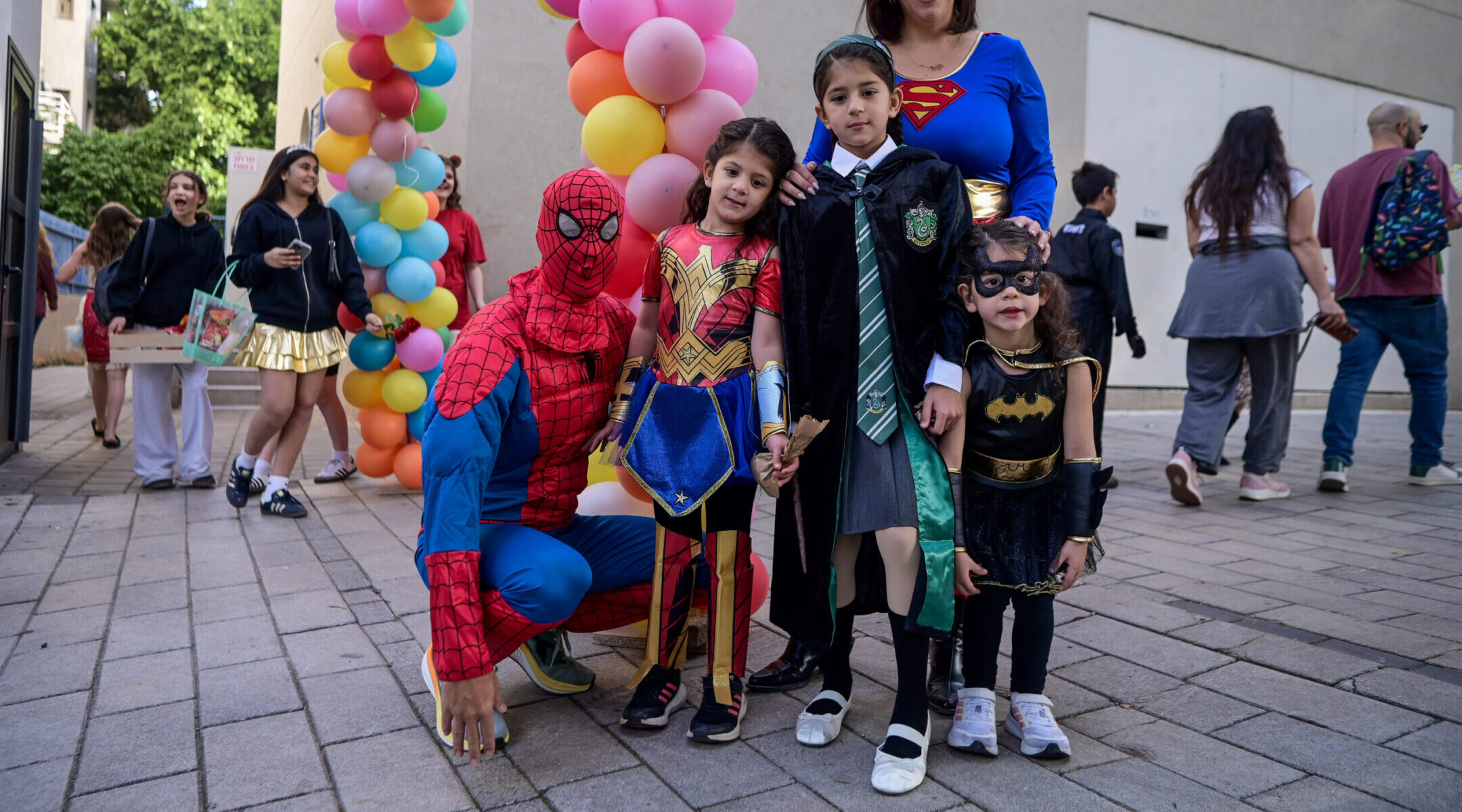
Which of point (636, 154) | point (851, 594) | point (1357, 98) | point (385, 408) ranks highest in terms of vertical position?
point (1357, 98)

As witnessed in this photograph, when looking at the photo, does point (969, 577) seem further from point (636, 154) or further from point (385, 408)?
point (385, 408)

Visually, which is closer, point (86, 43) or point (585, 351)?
point (585, 351)

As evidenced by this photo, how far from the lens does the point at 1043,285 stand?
7.82ft

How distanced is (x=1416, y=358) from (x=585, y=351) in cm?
525

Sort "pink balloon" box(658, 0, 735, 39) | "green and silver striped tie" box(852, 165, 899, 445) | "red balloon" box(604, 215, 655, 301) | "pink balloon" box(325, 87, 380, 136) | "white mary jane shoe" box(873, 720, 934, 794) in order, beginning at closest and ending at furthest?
"white mary jane shoe" box(873, 720, 934, 794) < "green and silver striped tie" box(852, 165, 899, 445) < "red balloon" box(604, 215, 655, 301) < "pink balloon" box(658, 0, 735, 39) < "pink balloon" box(325, 87, 380, 136)

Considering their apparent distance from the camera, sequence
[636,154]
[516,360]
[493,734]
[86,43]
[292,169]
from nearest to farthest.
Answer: [493,734]
[516,360]
[636,154]
[292,169]
[86,43]

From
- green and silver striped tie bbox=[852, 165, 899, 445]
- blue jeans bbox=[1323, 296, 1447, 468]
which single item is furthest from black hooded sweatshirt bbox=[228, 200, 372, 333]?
blue jeans bbox=[1323, 296, 1447, 468]

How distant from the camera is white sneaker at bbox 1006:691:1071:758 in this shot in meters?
2.33

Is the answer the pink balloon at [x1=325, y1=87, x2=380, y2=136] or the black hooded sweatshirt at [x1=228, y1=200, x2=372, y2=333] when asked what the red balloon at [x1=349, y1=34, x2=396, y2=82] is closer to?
the pink balloon at [x1=325, y1=87, x2=380, y2=136]

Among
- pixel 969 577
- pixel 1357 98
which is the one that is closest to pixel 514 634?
pixel 969 577

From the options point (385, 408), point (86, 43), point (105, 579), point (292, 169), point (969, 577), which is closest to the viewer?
point (969, 577)

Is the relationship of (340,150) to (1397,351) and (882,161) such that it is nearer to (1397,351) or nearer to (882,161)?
(882,161)

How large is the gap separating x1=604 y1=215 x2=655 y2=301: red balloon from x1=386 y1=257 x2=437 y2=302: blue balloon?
2404mm

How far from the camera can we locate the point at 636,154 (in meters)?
3.53
